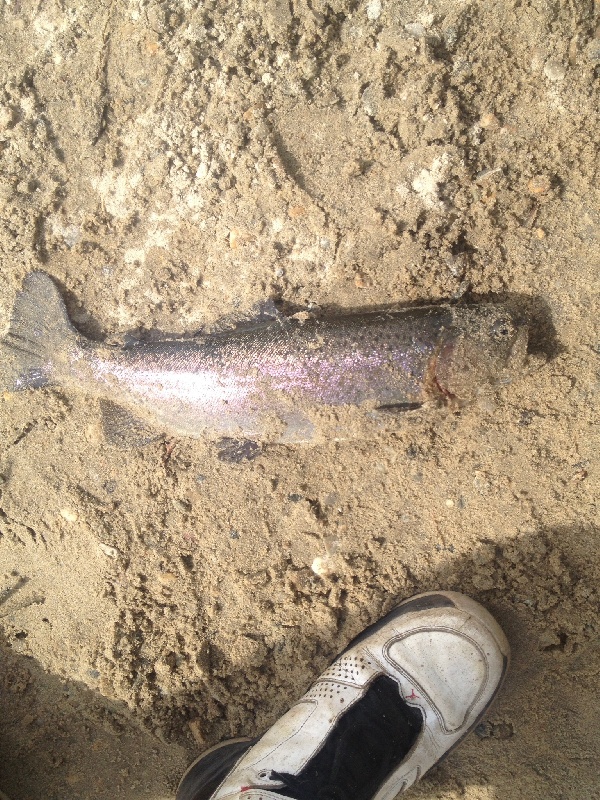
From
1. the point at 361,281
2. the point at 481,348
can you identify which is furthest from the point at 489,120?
the point at 481,348

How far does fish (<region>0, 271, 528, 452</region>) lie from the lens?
10.5ft

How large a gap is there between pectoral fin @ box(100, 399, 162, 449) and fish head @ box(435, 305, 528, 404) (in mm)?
2109

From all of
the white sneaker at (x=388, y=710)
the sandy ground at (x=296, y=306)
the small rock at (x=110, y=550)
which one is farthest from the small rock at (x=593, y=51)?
the small rock at (x=110, y=550)

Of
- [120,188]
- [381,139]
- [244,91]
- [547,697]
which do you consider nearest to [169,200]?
[120,188]

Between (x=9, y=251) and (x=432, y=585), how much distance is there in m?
3.95

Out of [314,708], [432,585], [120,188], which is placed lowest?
[314,708]

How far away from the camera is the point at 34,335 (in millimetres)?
3709

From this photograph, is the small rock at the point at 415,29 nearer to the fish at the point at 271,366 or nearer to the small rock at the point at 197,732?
the fish at the point at 271,366

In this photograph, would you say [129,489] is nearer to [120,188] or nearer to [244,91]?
[120,188]

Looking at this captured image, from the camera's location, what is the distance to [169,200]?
3.58 meters

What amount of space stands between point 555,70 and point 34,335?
156 inches

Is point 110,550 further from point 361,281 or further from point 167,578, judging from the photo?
point 361,281

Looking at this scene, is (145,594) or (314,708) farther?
(145,594)

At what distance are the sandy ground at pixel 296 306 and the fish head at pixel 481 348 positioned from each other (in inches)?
8.4
